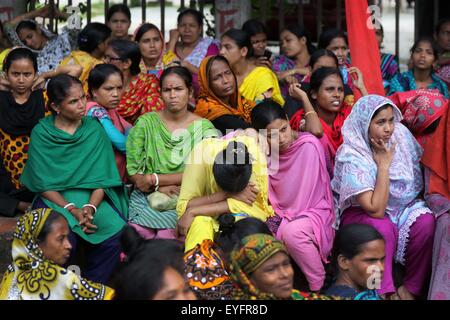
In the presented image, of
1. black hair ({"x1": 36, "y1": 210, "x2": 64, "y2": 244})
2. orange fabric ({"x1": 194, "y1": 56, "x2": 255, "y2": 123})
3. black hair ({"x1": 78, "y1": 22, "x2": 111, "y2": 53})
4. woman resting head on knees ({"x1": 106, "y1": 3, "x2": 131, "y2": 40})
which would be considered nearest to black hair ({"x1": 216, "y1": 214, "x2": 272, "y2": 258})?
black hair ({"x1": 36, "y1": 210, "x2": 64, "y2": 244})

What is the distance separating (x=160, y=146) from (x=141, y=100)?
0.78m

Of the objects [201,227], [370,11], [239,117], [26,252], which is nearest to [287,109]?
[239,117]

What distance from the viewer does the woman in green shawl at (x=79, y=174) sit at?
19.6 feet

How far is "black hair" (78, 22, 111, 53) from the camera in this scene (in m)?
7.67

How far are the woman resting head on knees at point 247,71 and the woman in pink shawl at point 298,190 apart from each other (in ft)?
4.23

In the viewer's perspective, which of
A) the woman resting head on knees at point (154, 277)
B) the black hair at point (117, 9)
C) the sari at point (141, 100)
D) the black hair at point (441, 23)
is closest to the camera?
the woman resting head on knees at point (154, 277)

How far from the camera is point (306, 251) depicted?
5578 mm

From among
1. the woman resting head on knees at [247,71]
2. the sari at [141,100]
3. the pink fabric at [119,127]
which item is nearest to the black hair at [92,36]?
the sari at [141,100]

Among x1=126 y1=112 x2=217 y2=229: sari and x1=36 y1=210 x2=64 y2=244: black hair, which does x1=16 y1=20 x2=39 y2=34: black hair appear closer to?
x1=126 y1=112 x2=217 y2=229: sari

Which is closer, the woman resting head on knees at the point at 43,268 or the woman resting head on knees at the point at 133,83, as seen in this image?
the woman resting head on knees at the point at 43,268

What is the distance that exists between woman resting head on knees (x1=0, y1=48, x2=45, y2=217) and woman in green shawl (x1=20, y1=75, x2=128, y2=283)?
1.48ft

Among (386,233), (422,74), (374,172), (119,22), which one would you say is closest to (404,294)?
(386,233)

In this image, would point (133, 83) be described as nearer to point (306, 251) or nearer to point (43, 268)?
point (306, 251)

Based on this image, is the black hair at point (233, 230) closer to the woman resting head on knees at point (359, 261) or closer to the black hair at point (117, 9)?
the woman resting head on knees at point (359, 261)
